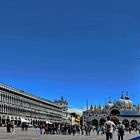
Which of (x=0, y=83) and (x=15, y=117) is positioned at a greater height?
(x=0, y=83)

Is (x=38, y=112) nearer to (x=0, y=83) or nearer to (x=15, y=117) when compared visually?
(x=15, y=117)

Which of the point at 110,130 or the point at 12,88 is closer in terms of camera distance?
the point at 110,130

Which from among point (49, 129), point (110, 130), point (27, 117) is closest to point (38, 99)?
point (27, 117)

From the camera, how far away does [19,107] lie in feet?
468

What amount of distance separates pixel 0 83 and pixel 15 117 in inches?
750

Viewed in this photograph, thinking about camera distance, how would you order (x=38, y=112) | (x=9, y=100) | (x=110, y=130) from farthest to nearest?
(x=38, y=112) < (x=9, y=100) < (x=110, y=130)

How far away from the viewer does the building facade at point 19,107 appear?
4913 inches

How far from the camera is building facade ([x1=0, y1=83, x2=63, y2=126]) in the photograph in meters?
125

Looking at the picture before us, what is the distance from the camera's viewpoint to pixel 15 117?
13662cm

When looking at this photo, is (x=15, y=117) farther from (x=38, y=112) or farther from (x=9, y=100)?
(x=38, y=112)

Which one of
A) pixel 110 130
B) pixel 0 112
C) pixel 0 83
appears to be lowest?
pixel 110 130

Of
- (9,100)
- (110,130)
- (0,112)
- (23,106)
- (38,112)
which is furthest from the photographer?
(38,112)

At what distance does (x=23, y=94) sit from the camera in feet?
489

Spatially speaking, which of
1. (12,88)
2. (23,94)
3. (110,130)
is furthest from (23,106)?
(110,130)
